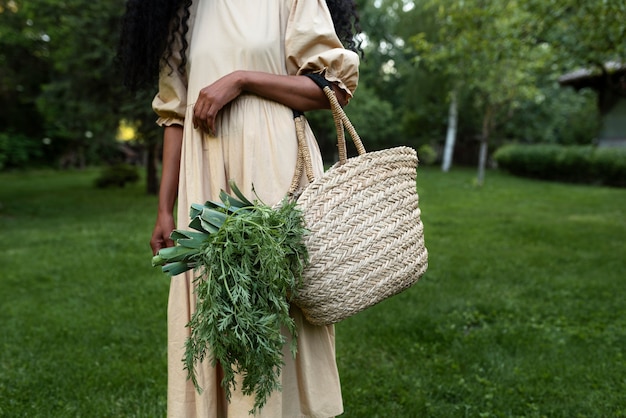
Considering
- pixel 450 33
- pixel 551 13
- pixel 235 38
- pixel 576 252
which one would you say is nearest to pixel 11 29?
pixel 450 33

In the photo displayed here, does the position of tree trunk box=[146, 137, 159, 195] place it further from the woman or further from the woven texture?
the woven texture

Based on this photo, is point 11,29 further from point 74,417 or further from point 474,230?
point 74,417

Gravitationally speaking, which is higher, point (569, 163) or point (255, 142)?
point (569, 163)

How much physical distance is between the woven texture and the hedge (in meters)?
16.6

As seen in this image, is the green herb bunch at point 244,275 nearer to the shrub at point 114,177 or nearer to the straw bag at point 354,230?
the straw bag at point 354,230

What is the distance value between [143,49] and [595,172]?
17446mm

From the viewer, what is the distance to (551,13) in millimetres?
5840

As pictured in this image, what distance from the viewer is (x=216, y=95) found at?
1531 millimetres

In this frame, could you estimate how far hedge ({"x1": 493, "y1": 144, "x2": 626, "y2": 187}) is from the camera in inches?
640

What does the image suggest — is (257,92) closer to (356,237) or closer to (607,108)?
(356,237)

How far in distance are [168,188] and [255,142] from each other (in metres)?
0.38

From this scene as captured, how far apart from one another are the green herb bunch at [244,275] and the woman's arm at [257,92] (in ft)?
0.97

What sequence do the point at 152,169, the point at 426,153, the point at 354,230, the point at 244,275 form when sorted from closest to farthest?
the point at 244,275 < the point at 354,230 < the point at 152,169 < the point at 426,153

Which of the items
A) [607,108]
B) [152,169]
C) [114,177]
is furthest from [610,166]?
[114,177]
